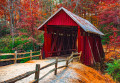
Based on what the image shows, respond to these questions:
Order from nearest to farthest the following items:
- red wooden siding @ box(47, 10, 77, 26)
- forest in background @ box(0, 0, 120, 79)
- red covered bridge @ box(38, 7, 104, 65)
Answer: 1. red covered bridge @ box(38, 7, 104, 65)
2. red wooden siding @ box(47, 10, 77, 26)
3. forest in background @ box(0, 0, 120, 79)

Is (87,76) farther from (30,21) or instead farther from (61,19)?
(30,21)

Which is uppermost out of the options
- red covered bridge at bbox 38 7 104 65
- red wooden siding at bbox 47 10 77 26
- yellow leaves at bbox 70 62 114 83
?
red wooden siding at bbox 47 10 77 26

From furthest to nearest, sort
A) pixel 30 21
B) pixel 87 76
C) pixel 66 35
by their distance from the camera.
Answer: pixel 66 35, pixel 30 21, pixel 87 76

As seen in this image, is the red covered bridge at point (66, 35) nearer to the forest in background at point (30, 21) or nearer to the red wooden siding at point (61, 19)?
the red wooden siding at point (61, 19)

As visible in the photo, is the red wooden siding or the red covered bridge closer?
the red covered bridge

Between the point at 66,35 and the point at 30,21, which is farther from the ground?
the point at 30,21

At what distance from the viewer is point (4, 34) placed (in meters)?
18.0

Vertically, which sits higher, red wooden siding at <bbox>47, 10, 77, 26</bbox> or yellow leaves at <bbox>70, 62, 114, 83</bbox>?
red wooden siding at <bbox>47, 10, 77, 26</bbox>

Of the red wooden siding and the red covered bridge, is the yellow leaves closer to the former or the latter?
the red covered bridge

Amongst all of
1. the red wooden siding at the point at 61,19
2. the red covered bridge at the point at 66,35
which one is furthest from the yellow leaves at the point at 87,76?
the red wooden siding at the point at 61,19

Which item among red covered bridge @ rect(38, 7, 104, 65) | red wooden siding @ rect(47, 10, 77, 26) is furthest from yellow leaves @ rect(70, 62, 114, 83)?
red wooden siding @ rect(47, 10, 77, 26)

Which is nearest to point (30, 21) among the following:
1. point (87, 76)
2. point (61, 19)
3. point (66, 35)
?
point (66, 35)

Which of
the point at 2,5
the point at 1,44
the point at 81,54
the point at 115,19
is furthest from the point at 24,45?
the point at 115,19

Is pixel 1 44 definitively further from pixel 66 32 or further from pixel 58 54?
pixel 66 32
